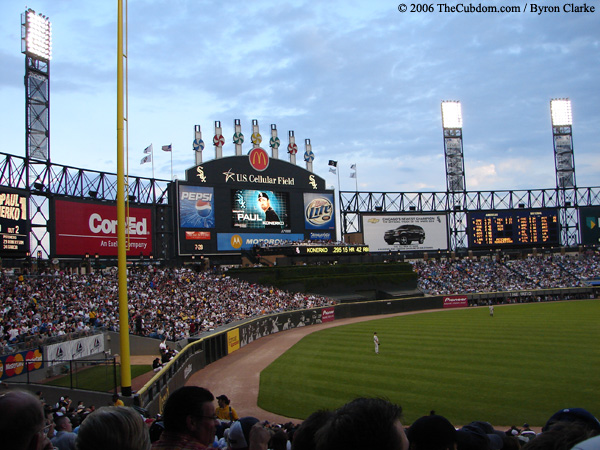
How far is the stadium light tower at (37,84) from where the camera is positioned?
34594 mm

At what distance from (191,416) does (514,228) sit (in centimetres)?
7250

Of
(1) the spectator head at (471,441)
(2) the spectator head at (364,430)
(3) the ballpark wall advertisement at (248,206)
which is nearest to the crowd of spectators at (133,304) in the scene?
(3) the ballpark wall advertisement at (248,206)

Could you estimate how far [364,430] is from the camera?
221 centimetres

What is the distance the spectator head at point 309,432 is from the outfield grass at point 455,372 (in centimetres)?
1088

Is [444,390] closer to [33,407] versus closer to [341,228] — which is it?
[33,407]

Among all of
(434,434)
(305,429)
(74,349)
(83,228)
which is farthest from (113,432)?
(83,228)

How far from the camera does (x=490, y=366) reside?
760 inches

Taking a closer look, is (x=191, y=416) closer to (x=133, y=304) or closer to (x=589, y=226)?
(x=133, y=304)

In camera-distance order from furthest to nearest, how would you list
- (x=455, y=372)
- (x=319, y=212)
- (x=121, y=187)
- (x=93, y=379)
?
1. (x=319, y=212)
2. (x=93, y=379)
3. (x=455, y=372)
4. (x=121, y=187)

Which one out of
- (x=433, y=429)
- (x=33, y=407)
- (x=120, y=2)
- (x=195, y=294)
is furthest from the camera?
→ (x=195, y=294)

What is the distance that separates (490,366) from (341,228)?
49.6 m

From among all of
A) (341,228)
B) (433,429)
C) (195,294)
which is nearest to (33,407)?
(433,429)

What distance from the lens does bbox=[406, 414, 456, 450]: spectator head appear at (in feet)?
9.16

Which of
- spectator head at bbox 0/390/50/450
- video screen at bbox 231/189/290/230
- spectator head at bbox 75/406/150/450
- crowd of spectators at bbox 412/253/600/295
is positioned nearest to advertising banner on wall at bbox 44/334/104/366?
spectator head at bbox 0/390/50/450
